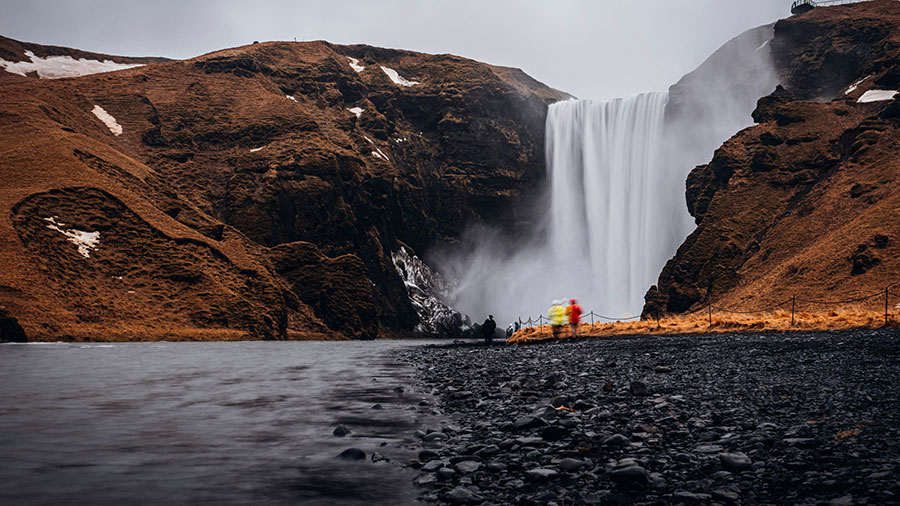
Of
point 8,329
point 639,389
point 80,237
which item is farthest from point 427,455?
point 80,237

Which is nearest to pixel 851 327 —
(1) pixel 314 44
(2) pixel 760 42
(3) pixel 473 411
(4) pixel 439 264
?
(3) pixel 473 411

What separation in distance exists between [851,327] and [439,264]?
94.1 metres

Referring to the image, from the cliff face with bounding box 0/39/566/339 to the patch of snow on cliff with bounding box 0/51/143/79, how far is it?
13.4 feet

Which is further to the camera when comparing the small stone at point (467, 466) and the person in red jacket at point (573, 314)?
the person in red jacket at point (573, 314)

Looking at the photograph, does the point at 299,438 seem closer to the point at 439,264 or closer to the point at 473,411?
the point at 473,411

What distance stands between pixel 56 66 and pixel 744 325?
459ft

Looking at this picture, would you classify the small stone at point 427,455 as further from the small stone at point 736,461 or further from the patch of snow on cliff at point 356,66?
the patch of snow on cliff at point 356,66

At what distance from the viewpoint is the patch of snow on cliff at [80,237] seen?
5612 cm

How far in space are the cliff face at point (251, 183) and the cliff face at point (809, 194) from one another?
45737 mm

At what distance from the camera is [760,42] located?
274 feet

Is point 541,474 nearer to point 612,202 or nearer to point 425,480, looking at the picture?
point 425,480

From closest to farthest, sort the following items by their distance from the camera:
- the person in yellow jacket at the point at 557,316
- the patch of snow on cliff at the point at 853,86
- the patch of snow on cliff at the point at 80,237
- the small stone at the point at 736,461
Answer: the small stone at the point at 736,461 → the person in yellow jacket at the point at 557,316 → the patch of snow on cliff at the point at 80,237 → the patch of snow on cliff at the point at 853,86

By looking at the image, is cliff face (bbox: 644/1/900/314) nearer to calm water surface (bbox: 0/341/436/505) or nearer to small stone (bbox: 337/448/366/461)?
calm water surface (bbox: 0/341/436/505)

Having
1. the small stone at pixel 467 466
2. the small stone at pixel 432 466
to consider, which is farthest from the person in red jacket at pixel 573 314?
the small stone at pixel 467 466
